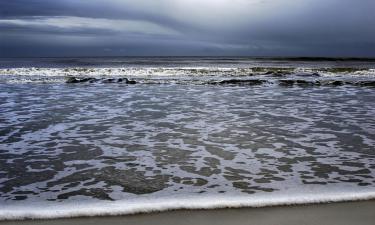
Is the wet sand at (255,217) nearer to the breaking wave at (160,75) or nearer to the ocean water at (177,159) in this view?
the ocean water at (177,159)

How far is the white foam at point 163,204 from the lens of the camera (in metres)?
3.66

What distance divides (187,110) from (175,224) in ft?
24.7

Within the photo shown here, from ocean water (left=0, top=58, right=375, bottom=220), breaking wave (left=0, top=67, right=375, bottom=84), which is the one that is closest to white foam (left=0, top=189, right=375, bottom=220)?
ocean water (left=0, top=58, right=375, bottom=220)

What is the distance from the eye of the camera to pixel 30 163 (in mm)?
5562

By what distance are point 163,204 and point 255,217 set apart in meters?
0.89

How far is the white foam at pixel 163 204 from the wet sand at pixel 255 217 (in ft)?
0.29

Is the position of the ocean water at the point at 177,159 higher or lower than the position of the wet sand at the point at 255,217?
lower

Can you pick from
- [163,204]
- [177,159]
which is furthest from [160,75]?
[163,204]

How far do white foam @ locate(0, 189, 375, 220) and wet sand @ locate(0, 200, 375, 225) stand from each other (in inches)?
3.4

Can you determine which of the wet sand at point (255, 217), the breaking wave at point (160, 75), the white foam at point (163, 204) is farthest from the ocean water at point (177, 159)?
the breaking wave at point (160, 75)

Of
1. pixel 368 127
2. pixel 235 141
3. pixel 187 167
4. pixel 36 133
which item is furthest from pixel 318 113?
pixel 36 133

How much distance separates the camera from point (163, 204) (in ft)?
12.7

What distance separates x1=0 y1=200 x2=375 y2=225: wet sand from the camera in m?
3.47

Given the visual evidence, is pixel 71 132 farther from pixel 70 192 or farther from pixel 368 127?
pixel 368 127
